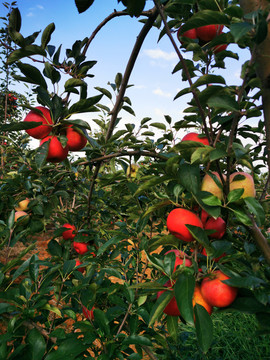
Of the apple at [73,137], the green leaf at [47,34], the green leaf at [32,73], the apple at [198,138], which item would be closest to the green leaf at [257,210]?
the apple at [198,138]

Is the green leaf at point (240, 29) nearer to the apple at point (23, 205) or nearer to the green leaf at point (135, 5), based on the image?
the green leaf at point (135, 5)

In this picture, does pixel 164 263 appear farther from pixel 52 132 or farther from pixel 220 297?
pixel 52 132

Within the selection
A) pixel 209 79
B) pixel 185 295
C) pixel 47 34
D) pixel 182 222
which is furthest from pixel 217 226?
pixel 47 34

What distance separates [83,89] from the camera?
906mm

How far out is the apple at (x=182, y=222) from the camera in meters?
0.74

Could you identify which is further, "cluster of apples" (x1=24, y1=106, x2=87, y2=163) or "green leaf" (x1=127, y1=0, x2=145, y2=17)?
"cluster of apples" (x1=24, y1=106, x2=87, y2=163)

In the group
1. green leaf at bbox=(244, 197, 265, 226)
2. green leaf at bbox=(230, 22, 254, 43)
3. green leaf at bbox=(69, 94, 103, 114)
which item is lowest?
green leaf at bbox=(244, 197, 265, 226)

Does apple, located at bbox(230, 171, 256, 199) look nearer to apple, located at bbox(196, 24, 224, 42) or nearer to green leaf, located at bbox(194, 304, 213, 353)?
green leaf, located at bbox(194, 304, 213, 353)

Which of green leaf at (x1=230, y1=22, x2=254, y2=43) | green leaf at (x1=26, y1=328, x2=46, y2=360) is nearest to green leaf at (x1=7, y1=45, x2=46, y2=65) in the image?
green leaf at (x1=230, y1=22, x2=254, y2=43)

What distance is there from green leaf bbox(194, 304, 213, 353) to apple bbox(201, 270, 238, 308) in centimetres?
4

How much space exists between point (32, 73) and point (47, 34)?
0.59ft

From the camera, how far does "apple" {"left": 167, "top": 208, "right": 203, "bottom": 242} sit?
0.74 meters

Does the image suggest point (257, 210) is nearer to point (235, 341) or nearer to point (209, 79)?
point (209, 79)

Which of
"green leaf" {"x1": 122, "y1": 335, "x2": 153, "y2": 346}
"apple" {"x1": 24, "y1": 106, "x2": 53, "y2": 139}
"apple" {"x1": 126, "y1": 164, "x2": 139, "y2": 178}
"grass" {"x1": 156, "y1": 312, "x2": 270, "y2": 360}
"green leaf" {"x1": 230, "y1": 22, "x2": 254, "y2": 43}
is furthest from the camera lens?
"grass" {"x1": 156, "y1": 312, "x2": 270, "y2": 360}
